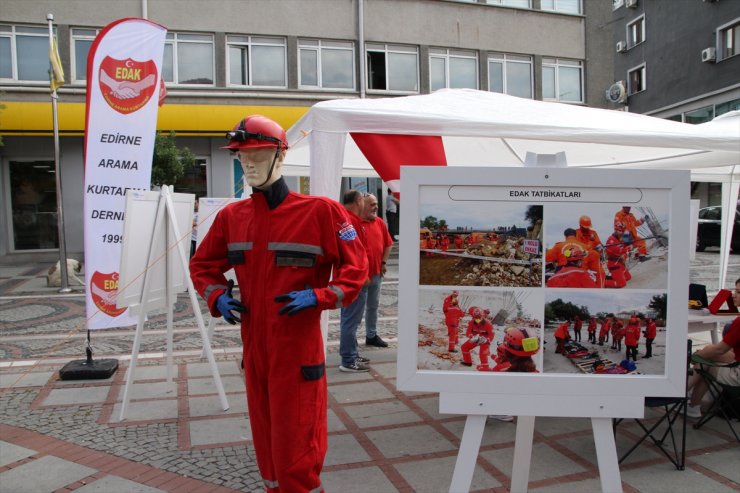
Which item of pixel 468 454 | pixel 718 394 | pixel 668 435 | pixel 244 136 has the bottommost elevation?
pixel 668 435

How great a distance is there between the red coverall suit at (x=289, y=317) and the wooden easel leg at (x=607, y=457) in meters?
1.21

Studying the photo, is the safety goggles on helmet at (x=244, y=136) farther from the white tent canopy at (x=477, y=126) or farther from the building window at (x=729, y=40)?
the building window at (x=729, y=40)

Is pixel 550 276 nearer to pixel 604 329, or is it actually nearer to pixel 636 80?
pixel 604 329

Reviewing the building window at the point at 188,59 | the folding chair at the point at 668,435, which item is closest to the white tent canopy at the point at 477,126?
the folding chair at the point at 668,435

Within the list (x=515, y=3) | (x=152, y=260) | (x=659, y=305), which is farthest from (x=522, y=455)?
(x=515, y=3)

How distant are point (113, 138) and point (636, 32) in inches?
1353

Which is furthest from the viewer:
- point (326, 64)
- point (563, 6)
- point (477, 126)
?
point (563, 6)

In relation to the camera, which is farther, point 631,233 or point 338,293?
point 338,293

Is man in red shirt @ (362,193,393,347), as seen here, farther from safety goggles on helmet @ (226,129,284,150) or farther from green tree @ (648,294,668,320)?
green tree @ (648,294,668,320)

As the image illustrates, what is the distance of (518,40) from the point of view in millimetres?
22188

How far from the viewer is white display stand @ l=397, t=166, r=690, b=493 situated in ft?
7.82

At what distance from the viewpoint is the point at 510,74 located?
73.3ft

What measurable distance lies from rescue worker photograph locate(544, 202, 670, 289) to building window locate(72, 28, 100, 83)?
19.1m

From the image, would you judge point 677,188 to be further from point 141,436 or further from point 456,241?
point 141,436
